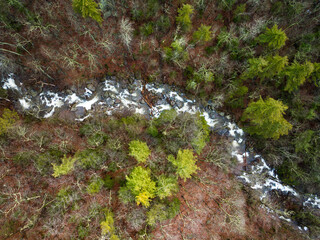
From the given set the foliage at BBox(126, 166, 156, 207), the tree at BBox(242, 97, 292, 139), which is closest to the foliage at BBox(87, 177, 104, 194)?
the foliage at BBox(126, 166, 156, 207)

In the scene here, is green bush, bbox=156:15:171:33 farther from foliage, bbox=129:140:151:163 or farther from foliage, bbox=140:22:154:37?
foliage, bbox=129:140:151:163

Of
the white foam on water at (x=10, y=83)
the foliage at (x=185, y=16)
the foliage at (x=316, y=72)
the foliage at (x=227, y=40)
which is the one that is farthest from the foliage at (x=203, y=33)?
the white foam on water at (x=10, y=83)

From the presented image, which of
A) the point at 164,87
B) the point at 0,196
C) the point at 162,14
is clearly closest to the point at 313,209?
the point at 164,87

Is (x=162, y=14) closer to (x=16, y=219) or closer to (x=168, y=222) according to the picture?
(x=168, y=222)

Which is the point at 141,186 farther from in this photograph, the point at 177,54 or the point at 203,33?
the point at 203,33

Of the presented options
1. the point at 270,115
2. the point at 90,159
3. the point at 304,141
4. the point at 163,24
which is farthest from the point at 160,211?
the point at 163,24
